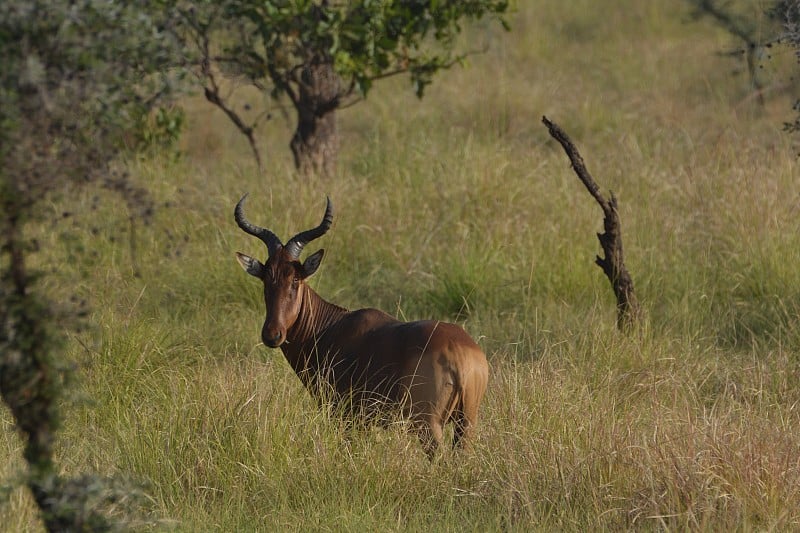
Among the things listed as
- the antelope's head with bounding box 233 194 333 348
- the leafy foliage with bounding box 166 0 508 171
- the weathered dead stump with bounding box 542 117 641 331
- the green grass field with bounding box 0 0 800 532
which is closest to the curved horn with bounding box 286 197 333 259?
the antelope's head with bounding box 233 194 333 348

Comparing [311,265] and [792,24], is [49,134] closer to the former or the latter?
[311,265]

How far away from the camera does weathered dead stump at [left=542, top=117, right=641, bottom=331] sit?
766 centimetres

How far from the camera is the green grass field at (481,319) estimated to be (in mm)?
5242

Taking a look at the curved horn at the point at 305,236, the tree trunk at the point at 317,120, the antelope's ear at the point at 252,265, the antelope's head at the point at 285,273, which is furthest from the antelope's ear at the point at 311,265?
the tree trunk at the point at 317,120

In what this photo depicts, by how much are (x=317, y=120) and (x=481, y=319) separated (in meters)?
3.33

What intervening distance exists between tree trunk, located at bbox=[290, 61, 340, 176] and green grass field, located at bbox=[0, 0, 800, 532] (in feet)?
1.30

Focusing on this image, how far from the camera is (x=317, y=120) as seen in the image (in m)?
11.1

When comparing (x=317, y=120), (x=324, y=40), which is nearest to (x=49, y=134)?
(x=324, y=40)

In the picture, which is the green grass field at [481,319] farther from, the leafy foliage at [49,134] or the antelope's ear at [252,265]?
the antelope's ear at [252,265]

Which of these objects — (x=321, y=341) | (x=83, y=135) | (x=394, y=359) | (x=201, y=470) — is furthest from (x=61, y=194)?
(x=321, y=341)

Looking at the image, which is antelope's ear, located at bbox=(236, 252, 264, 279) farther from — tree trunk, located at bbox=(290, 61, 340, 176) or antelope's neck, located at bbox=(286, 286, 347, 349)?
tree trunk, located at bbox=(290, 61, 340, 176)

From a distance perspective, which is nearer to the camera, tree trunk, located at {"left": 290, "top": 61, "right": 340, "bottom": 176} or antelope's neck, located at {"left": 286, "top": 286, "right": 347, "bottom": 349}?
antelope's neck, located at {"left": 286, "top": 286, "right": 347, "bottom": 349}

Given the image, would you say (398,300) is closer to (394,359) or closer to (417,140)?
(394,359)

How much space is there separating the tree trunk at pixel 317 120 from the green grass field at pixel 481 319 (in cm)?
40
